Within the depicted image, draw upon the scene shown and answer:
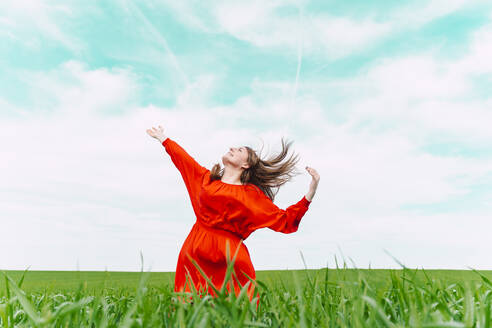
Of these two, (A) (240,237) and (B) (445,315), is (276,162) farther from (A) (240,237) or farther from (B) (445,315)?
(B) (445,315)

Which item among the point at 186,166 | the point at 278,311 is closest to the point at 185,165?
the point at 186,166

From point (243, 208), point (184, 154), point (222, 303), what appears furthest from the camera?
point (184, 154)

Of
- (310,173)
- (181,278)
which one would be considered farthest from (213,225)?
(310,173)

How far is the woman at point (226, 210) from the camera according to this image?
158 inches

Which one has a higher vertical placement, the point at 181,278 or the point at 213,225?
the point at 213,225

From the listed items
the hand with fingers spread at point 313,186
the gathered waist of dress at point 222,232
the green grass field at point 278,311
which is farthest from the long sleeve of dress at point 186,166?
the green grass field at point 278,311

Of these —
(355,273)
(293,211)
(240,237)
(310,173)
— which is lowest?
(355,273)

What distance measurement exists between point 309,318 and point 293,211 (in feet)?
9.57

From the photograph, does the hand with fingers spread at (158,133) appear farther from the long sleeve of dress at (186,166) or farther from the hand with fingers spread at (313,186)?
the hand with fingers spread at (313,186)

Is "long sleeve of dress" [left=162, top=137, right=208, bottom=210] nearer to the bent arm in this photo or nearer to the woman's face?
the bent arm

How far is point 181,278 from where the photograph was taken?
4.16m

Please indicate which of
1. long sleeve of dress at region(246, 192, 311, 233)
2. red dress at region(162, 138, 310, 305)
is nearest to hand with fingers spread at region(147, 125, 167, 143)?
red dress at region(162, 138, 310, 305)

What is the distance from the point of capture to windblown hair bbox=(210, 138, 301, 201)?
4625 mm

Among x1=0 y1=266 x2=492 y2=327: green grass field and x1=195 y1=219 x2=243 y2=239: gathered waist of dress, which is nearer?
x1=0 y1=266 x2=492 y2=327: green grass field
